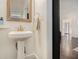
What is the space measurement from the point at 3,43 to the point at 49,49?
4.16 ft

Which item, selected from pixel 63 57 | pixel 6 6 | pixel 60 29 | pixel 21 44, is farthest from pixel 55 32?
pixel 6 6

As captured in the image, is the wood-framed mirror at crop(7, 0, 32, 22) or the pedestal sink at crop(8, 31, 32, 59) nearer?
the pedestal sink at crop(8, 31, 32, 59)

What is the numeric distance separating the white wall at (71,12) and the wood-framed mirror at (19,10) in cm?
128

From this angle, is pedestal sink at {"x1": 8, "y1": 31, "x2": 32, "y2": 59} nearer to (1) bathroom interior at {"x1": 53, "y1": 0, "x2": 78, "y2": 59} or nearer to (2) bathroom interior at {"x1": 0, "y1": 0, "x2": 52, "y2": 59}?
(2) bathroom interior at {"x1": 0, "y1": 0, "x2": 52, "y2": 59}

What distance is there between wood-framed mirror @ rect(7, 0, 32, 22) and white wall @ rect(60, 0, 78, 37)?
128cm

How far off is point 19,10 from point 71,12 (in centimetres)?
158

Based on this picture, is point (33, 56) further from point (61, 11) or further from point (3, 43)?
point (61, 11)

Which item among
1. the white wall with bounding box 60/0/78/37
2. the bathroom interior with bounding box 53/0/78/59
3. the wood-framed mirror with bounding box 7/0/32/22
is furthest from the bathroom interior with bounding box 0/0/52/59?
the white wall with bounding box 60/0/78/37

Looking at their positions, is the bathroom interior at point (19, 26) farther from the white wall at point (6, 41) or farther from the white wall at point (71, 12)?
the white wall at point (71, 12)

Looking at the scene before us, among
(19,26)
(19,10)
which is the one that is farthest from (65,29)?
(19,10)

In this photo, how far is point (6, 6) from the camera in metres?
2.92

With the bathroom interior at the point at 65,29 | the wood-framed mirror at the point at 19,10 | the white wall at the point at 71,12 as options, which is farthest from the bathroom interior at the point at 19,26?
the white wall at the point at 71,12

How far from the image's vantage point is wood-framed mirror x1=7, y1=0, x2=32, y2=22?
9.67ft

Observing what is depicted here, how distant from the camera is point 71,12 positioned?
181 centimetres
